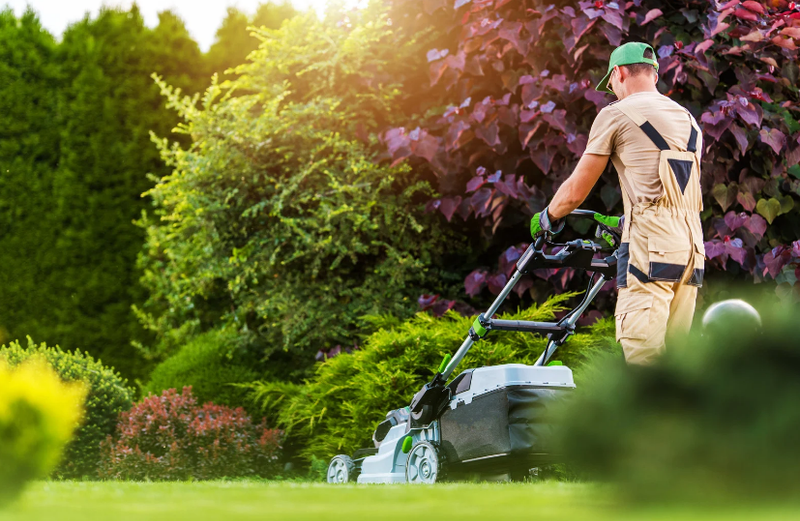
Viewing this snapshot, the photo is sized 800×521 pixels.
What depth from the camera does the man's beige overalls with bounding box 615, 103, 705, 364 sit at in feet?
11.8

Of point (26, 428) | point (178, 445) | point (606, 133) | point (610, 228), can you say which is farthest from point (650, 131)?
point (178, 445)

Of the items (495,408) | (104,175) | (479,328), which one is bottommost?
(495,408)

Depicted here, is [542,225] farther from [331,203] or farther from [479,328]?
[331,203]

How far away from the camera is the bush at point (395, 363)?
213 inches

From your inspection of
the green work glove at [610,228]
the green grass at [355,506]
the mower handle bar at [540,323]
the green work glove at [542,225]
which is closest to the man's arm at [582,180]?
the green work glove at [542,225]

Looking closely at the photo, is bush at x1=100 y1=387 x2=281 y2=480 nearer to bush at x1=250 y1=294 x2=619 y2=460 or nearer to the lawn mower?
bush at x1=250 y1=294 x2=619 y2=460

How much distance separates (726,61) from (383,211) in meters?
2.83

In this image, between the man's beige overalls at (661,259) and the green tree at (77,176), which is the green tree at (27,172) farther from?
the man's beige overalls at (661,259)

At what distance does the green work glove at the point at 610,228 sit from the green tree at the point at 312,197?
8.18ft

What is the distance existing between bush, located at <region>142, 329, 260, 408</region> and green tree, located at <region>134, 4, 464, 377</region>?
9.6 inches

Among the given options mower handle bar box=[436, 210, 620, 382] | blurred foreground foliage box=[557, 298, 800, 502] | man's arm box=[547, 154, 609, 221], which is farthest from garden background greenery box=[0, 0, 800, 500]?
blurred foreground foliage box=[557, 298, 800, 502]

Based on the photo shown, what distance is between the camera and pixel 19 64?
9.59m

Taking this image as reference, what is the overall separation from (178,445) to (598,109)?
390 centimetres

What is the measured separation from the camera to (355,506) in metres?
2.43
